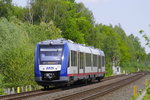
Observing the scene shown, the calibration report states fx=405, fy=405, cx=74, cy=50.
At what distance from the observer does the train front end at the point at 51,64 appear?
27.5 metres

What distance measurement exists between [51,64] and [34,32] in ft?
95.1

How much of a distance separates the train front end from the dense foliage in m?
4.32

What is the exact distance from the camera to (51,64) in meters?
27.7

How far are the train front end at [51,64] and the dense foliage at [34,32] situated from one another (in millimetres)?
4319

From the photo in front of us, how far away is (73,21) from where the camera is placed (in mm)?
81875

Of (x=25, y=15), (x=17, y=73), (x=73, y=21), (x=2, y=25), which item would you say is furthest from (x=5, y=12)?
(x=17, y=73)

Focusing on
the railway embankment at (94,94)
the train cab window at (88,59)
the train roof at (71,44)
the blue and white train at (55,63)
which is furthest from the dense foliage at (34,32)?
the train roof at (71,44)

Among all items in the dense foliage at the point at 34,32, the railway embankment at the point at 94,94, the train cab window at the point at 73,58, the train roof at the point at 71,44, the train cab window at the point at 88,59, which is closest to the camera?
the railway embankment at the point at 94,94

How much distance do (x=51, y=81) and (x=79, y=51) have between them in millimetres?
5083

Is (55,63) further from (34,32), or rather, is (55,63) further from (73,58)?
(34,32)

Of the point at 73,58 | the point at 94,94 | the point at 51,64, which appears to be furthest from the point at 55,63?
the point at 94,94

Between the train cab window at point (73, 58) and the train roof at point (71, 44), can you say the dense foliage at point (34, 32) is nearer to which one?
the train roof at point (71, 44)

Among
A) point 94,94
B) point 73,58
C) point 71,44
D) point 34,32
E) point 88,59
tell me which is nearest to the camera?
point 94,94

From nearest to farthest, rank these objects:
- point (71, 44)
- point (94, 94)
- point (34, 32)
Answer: point (94, 94)
point (71, 44)
point (34, 32)
